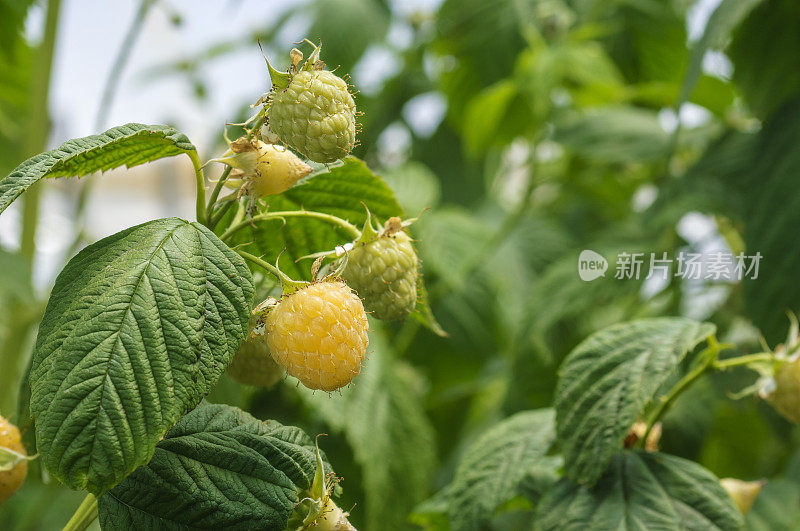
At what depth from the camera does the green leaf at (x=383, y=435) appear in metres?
0.62

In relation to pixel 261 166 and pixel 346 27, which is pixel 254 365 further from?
pixel 346 27

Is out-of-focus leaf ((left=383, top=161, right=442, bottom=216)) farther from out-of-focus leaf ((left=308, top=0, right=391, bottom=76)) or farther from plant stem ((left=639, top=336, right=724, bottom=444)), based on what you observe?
plant stem ((left=639, top=336, right=724, bottom=444))

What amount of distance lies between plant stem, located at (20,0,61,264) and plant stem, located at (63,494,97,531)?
37 centimetres

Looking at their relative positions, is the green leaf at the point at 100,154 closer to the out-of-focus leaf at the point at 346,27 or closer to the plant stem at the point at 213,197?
the plant stem at the point at 213,197

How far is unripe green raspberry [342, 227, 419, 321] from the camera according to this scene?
306mm

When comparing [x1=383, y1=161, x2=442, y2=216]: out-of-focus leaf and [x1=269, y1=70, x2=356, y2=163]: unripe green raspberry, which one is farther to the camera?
[x1=383, y1=161, x2=442, y2=216]: out-of-focus leaf

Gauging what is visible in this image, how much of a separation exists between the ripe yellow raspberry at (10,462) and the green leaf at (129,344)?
60mm

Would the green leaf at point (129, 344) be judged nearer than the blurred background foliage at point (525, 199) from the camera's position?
Yes

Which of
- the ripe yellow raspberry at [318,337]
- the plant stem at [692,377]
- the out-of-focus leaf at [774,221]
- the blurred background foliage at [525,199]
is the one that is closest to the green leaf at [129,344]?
the ripe yellow raspberry at [318,337]

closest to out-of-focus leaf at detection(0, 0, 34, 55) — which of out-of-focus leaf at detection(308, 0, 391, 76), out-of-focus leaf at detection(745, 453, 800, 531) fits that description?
out-of-focus leaf at detection(308, 0, 391, 76)

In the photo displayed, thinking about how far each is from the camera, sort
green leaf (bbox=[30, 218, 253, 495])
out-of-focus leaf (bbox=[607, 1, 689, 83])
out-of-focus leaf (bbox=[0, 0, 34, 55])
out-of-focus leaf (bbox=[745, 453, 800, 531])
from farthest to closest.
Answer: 1. out-of-focus leaf (bbox=[607, 1, 689, 83])
2. out-of-focus leaf (bbox=[0, 0, 34, 55])
3. out-of-focus leaf (bbox=[745, 453, 800, 531])
4. green leaf (bbox=[30, 218, 253, 495])

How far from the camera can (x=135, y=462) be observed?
0.23 metres

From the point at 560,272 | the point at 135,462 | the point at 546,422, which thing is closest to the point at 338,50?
the point at 560,272

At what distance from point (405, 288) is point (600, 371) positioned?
0.52ft
